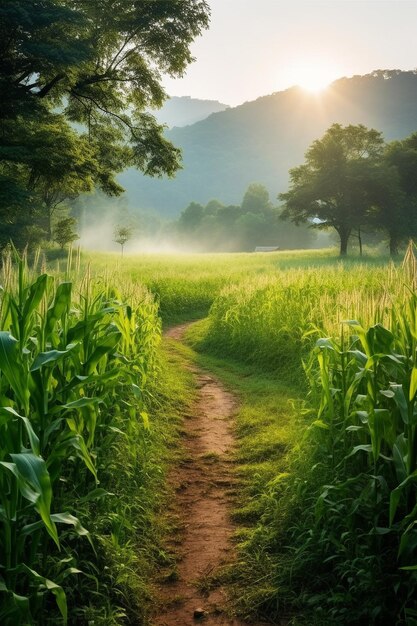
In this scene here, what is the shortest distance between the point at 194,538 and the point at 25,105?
678 inches

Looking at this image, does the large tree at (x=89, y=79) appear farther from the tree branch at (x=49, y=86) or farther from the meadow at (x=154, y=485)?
the meadow at (x=154, y=485)

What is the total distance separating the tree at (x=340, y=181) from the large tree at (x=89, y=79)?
75.4ft

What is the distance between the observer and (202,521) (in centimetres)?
454

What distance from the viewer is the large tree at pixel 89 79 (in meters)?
16.2

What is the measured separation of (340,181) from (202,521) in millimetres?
42356

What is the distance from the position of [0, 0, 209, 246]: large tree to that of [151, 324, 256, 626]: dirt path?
11.4 meters

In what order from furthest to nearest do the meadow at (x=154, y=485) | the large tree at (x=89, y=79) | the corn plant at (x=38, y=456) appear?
the large tree at (x=89, y=79), the meadow at (x=154, y=485), the corn plant at (x=38, y=456)

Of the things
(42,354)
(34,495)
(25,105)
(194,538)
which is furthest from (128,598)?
(25,105)

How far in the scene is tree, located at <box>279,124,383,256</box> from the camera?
42.9 meters

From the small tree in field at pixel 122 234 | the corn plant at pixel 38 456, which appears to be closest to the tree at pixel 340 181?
the small tree in field at pixel 122 234

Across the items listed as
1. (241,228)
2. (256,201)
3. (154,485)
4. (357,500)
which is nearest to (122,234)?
(154,485)

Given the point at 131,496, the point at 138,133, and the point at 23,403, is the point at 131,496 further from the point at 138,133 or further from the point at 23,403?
the point at 138,133

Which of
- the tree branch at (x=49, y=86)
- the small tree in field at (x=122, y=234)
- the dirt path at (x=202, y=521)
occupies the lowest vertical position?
the dirt path at (x=202, y=521)

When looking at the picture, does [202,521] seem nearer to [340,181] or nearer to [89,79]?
[89,79]
